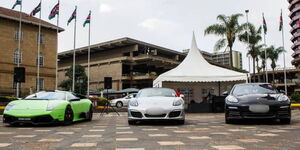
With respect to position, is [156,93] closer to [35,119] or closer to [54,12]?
[35,119]

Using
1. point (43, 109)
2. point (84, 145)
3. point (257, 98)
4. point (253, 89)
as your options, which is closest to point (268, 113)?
point (257, 98)

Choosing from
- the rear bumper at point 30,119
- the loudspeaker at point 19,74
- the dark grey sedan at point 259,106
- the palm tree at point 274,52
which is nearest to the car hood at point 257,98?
the dark grey sedan at point 259,106

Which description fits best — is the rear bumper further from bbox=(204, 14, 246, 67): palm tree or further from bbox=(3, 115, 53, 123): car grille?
bbox=(204, 14, 246, 67): palm tree

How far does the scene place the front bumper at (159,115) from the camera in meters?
8.23

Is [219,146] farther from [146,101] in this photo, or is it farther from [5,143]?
[146,101]

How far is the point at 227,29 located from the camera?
98.8ft

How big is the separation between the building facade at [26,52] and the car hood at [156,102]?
1139 inches

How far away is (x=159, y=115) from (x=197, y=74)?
9662 millimetres

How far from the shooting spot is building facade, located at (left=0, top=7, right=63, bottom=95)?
36.0 m

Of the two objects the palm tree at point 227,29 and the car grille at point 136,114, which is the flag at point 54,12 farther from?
the car grille at point 136,114

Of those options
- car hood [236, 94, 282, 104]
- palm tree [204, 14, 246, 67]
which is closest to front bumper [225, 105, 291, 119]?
car hood [236, 94, 282, 104]

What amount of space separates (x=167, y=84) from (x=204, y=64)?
8.85 ft

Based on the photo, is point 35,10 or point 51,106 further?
point 35,10

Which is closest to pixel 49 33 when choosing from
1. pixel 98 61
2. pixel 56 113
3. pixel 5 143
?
pixel 98 61
